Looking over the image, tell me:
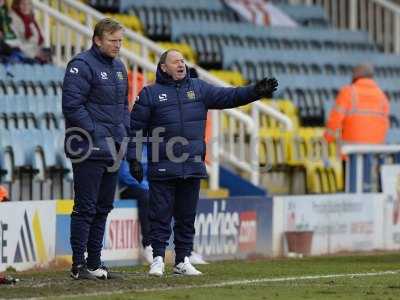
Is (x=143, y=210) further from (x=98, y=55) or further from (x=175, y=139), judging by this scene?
(x=98, y=55)

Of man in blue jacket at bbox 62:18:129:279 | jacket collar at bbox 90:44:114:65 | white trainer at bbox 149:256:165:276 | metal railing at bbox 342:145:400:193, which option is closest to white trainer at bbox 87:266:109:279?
man in blue jacket at bbox 62:18:129:279

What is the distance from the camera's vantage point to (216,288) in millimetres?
10578

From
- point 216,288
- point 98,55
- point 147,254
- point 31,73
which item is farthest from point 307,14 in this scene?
point 216,288

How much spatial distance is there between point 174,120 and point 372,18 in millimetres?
13893

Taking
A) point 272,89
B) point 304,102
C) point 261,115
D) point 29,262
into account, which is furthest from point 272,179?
point 272,89

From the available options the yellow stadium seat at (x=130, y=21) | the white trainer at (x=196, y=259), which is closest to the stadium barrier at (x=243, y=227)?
the white trainer at (x=196, y=259)

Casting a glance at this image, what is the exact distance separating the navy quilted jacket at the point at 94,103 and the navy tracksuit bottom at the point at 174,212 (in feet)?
2.33

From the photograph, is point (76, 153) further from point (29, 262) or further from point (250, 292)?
point (29, 262)

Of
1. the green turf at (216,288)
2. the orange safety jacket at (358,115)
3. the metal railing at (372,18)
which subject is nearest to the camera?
the green turf at (216,288)

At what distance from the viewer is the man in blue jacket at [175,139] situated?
11680 millimetres

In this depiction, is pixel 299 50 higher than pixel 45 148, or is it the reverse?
pixel 299 50

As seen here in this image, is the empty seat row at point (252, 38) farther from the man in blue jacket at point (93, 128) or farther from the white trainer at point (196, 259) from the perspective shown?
the man in blue jacket at point (93, 128)

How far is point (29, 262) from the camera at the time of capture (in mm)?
13250

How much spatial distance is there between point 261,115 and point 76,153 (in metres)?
8.43
